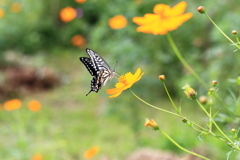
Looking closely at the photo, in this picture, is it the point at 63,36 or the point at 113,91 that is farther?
the point at 63,36

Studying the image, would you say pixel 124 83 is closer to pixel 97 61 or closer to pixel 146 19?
pixel 146 19

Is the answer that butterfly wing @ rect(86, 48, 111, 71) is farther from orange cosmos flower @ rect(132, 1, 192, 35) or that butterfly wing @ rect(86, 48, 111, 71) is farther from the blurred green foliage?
the blurred green foliage

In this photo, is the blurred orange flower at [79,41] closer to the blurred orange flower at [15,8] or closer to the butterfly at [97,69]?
the blurred orange flower at [15,8]

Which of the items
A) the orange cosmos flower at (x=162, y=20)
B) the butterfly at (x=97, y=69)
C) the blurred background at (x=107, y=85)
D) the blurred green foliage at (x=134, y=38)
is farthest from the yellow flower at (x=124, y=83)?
the blurred green foliage at (x=134, y=38)

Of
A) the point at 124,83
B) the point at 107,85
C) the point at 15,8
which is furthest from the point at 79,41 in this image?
the point at 124,83

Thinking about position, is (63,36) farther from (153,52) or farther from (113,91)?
(113,91)

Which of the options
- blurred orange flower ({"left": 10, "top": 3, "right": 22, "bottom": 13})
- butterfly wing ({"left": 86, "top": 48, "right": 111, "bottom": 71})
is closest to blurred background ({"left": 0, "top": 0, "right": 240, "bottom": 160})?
blurred orange flower ({"left": 10, "top": 3, "right": 22, "bottom": 13})

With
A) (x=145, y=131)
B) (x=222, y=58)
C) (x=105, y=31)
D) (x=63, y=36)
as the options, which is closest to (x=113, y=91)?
(x=222, y=58)

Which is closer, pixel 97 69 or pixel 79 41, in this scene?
pixel 97 69
